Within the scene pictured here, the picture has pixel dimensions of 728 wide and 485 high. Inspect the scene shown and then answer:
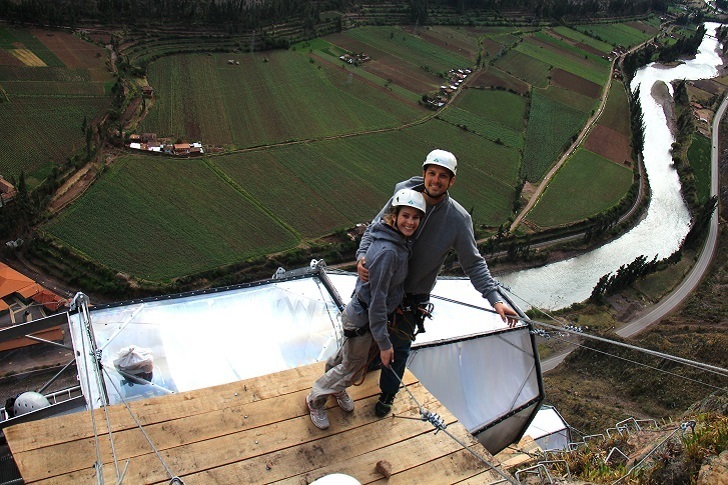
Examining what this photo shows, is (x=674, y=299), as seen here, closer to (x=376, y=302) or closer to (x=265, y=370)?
(x=265, y=370)

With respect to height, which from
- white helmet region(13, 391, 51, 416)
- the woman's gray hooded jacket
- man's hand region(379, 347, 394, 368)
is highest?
the woman's gray hooded jacket

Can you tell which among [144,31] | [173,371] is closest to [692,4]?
[144,31]

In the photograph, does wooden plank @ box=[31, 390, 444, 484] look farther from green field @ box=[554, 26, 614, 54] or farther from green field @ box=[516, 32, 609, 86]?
green field @ box=[554, 26, 614, 54]

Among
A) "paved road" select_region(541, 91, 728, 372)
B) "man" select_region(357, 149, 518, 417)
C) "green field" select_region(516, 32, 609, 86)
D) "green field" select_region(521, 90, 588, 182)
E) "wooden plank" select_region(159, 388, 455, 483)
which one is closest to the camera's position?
"wooden plank" select_region(159, 388, 455, 483)

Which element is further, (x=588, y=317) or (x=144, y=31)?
(x=144, y=31)

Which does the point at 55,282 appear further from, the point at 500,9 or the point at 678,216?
the point at 500,9

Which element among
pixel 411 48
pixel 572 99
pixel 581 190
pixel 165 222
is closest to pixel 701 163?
pixel 572 99

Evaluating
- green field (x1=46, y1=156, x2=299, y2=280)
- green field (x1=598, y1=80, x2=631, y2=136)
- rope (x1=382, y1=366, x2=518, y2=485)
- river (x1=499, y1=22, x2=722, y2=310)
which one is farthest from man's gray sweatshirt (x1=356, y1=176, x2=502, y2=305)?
green field (x1=598, y1=80, x2=631, y2=136)
